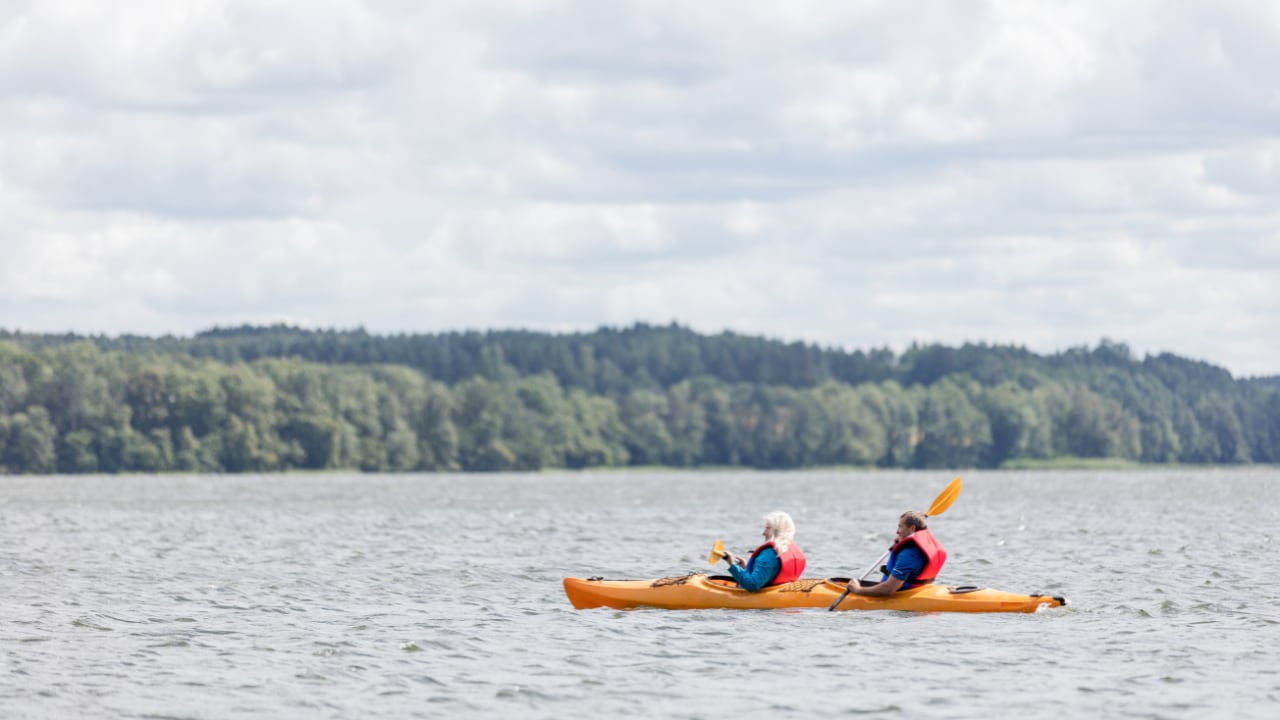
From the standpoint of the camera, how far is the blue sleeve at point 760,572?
23.7 m

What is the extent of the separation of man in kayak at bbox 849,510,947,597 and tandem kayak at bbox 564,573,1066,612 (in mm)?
147

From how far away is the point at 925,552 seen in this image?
23.0 metres

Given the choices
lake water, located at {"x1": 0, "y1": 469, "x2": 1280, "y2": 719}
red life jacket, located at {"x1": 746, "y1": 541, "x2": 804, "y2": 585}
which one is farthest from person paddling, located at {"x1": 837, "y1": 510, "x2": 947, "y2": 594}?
red life jacket, located at {"x1": 746, "y1": 541, "x2": 804, "y2": 585}

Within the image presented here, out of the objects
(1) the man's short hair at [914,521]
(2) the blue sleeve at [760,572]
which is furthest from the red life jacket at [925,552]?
(2) the blue sleeve at [760,572]

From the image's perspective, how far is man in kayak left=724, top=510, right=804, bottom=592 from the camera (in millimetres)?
23609

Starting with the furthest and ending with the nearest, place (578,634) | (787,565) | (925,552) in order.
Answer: (787,565) → (925,552) → (578,634)

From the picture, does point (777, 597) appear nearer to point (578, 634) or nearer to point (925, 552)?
point (925, 552)

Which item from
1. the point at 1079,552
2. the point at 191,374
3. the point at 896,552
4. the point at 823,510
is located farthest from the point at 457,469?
the point at 896,552

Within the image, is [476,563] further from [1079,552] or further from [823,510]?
[823,510]

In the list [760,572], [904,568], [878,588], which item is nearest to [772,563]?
[760,572]

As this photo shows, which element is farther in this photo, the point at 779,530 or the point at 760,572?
the point at 760,572

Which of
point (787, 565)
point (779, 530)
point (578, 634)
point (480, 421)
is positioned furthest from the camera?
point (480, 421)

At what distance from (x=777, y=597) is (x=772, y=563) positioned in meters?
0.46

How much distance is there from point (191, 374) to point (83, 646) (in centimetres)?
11622
